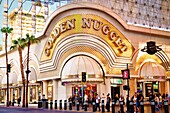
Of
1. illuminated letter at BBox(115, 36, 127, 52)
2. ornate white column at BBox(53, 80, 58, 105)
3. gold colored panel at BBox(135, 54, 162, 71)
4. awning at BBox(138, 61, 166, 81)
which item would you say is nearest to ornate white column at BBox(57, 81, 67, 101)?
ornate white column at BBox(53, 80, 58, 105)

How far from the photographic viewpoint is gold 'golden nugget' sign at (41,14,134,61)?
40.7 m

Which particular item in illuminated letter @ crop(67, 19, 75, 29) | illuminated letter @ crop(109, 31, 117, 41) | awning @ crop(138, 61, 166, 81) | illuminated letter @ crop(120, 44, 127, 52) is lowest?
awning @ crop(138, 61, 166, 81)

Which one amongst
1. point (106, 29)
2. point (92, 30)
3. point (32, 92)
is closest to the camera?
point (92, 30)

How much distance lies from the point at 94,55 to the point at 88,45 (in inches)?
61.8

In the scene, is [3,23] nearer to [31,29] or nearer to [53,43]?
[31,29]

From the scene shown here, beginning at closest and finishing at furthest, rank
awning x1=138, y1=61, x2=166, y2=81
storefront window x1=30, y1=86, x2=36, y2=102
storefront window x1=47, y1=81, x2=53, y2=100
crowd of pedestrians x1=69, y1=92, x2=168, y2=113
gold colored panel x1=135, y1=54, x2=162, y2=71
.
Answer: crowd of pedestrians x1=69, y1=92, x2=168, y2=113
awning x1=138, y1=61, x2=166, y2=81
storefront window x1=47, y1=81, x2=53, y2=100
gold colored panel x1=135, y1=54, x2=162, y2=71
storefront window x1=30, y1=86, x2=36, y2=102

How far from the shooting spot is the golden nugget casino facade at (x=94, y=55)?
40.7 m

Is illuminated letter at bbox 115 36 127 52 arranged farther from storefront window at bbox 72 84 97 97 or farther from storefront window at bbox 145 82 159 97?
storefront window at bbox 145 82 159 97

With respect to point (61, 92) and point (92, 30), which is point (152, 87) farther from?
point (61, 92)

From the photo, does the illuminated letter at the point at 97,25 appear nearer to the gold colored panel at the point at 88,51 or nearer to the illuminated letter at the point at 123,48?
the gold colored panel at the point at 88,51

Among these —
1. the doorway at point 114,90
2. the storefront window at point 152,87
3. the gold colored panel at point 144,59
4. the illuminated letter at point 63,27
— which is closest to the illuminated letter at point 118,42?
the gold colored panel at point 144,59

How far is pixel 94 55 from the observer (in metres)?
41.1

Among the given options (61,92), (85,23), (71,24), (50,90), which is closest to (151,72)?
(85,23)

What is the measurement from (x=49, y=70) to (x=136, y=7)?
29.2m
